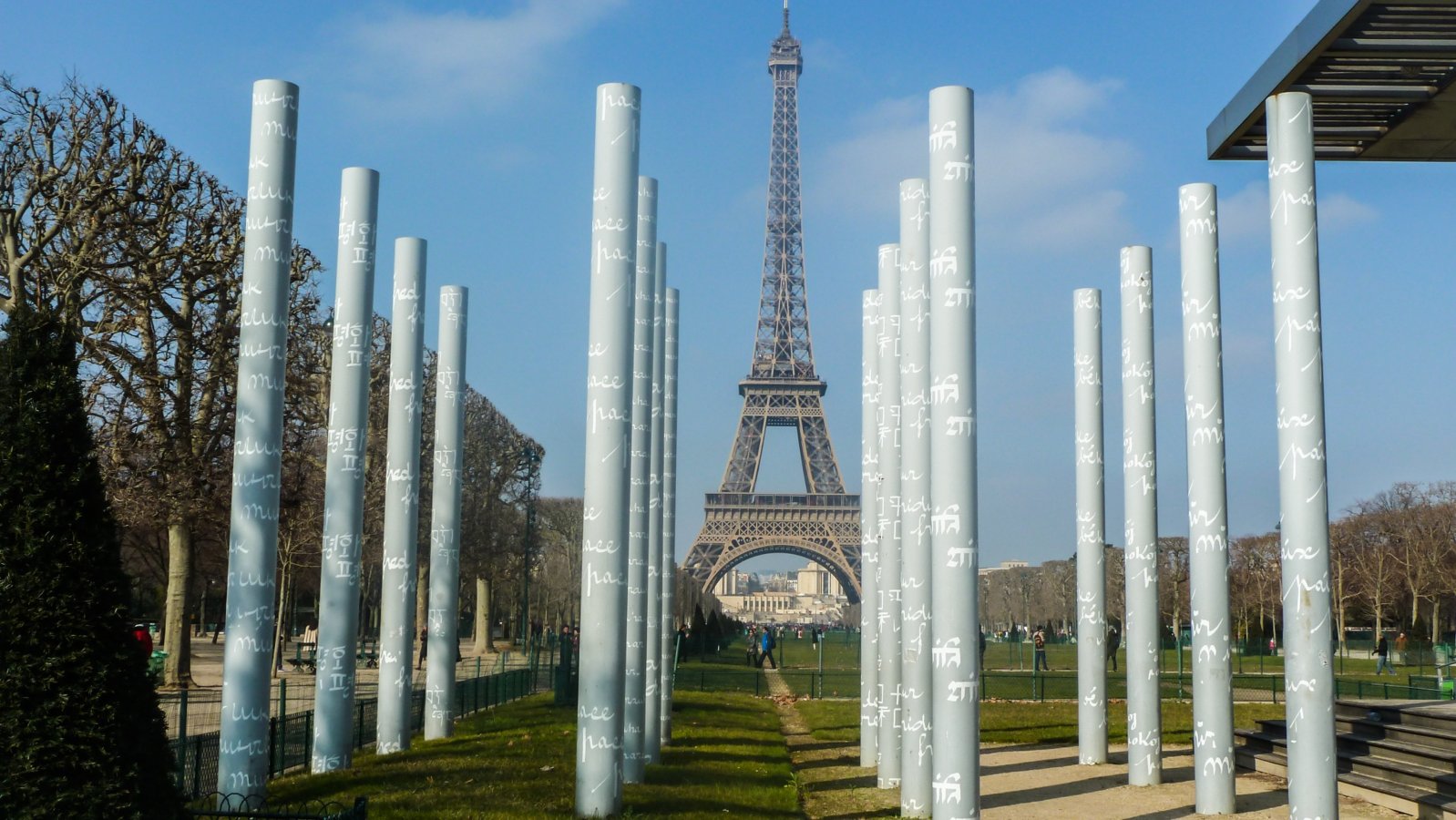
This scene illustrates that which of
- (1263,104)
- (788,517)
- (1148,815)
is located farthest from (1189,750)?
(788,517)

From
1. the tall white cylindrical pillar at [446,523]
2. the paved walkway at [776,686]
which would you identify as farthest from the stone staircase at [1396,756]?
the paved walkway at [776,686]

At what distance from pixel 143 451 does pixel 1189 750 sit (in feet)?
60.5

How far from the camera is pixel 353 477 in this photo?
15.4m

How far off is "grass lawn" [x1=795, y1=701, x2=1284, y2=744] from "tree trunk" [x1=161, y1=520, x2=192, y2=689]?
460 inches

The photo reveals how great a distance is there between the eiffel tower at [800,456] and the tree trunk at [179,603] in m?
58.6

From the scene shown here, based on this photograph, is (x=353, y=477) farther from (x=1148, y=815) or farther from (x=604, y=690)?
(x=1148, y=815)

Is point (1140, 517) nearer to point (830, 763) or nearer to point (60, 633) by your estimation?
point (830, 763)

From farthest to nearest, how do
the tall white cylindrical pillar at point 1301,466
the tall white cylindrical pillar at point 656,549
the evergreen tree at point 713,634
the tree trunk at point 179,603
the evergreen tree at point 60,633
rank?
the evergreen tree at point 713,634, the tree trunk at point 179,603, the tall white cylindrical pillar at point 656,549, the tall white cylindrical pillar at point 1301,466, the evergreen tree at point 60,633

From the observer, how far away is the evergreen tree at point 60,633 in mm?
7742

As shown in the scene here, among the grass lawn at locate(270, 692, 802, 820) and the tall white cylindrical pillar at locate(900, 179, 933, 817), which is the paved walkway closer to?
the grass lawn at locate(270, 692, 802, 820)

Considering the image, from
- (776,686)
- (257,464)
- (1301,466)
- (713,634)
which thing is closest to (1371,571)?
(713,634)

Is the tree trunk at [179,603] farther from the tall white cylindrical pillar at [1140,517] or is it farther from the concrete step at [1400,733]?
the concrete step at [1400,733]

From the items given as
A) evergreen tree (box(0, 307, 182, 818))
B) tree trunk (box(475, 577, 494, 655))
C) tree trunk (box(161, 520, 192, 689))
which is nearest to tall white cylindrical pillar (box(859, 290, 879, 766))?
evergreen tree (box(0, 307, 182, 818))

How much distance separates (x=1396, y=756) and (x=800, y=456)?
83.3m
